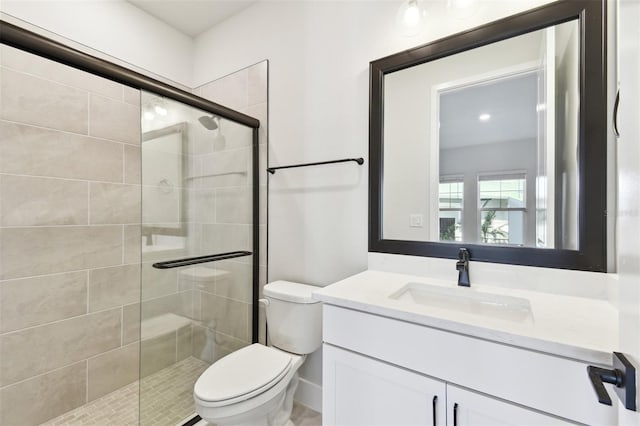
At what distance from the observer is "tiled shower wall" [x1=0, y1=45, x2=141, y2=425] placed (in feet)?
4.81

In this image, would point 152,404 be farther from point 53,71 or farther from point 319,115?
point 53,71

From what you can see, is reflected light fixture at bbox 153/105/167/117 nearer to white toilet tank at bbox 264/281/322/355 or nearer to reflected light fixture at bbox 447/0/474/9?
white toilet tank at bbox 264/281/322/355

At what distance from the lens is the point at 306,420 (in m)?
1.56

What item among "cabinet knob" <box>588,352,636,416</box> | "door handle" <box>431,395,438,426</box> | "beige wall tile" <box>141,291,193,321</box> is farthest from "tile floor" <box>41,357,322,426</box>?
"cabinet knob" <box>588,352,636,416</box>

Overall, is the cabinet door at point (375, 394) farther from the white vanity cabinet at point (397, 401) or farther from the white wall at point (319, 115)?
the white wall at point (319, 115)

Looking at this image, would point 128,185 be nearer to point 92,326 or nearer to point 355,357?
point 92,326

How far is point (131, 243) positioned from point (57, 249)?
0.37 metres

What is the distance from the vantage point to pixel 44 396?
1.55 m

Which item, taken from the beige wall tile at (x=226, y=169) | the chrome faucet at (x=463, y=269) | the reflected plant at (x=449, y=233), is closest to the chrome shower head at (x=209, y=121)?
the beige wall tile at (x=226, y=169)

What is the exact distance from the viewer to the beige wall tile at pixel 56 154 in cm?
146

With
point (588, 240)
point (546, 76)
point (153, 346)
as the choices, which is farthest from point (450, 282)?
point (153, 346)

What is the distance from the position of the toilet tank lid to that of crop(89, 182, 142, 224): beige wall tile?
42.1 inches

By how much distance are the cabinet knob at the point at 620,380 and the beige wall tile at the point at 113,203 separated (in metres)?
2.16

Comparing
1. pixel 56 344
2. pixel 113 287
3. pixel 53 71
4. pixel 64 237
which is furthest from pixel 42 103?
pixel 56 344
